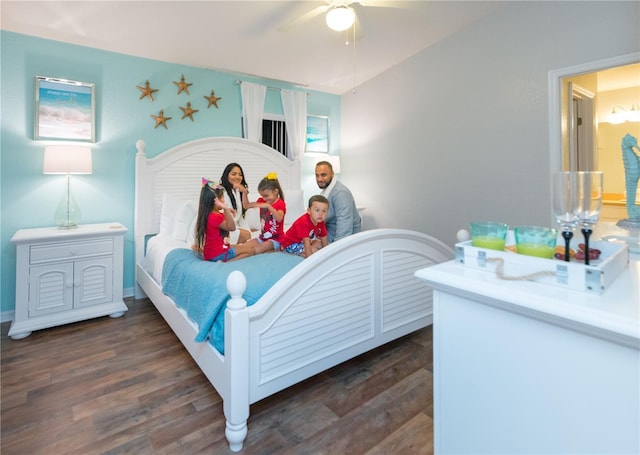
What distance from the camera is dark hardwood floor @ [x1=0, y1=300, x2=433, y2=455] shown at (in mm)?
1583

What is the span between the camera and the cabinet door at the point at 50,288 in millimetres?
2674

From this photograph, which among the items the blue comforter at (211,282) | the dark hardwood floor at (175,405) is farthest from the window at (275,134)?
the dark hardwood floor at (175,405)

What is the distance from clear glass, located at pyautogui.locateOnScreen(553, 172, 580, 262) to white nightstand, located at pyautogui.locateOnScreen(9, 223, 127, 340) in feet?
10.4

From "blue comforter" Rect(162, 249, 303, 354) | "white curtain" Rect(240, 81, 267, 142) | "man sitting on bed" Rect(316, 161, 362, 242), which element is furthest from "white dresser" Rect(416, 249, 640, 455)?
"white curtain" Rect(240, 81, 267, 142)

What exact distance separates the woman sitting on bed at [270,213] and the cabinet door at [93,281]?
1439 mm

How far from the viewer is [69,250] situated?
280 centimetres

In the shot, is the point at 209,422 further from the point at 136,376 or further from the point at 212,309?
the point at 136,376

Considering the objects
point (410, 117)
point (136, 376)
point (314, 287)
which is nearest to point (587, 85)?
point (410, 117)

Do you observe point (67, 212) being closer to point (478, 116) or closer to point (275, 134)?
point (275, 134)

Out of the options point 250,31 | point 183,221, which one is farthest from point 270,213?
point 250,31

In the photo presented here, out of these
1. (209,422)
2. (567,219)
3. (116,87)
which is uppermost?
(116,87)

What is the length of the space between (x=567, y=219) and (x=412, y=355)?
1831mm

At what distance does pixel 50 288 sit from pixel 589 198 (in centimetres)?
344

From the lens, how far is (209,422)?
172cm
